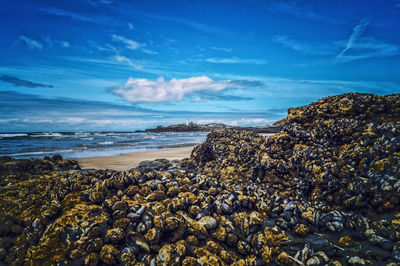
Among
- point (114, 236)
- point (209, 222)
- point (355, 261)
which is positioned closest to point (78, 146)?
point (114, 236)

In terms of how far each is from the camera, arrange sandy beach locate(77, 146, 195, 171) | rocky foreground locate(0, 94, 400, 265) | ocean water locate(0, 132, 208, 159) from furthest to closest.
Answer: ocean water locate(0, 132, 208, 159) < sandy beach locate(77, 146, 195, 171) < rocky foreground locate(0, 94, 400, 265)

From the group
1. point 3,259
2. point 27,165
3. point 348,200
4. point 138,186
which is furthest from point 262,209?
point 27,165

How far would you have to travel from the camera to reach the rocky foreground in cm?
233

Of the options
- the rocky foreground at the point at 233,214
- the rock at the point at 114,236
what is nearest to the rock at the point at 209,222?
the rocky foreground at the point at 233,214

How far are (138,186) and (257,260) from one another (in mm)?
2209

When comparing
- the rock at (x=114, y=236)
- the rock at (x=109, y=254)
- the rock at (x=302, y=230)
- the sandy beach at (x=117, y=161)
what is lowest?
the sandy beach at (x=117, y=161)

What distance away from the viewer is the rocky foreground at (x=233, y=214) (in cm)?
233

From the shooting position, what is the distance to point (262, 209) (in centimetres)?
311

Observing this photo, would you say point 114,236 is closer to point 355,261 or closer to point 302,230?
point 302,230

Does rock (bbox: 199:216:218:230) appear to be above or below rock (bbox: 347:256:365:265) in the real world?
above

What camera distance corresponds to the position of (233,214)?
9.65 feet

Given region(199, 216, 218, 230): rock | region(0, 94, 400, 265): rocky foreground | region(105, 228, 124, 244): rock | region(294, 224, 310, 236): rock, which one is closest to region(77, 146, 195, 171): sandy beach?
region(0, 94, 400, 265): rocky foreground

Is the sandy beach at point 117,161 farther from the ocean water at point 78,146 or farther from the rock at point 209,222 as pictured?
the rock at point 209,222

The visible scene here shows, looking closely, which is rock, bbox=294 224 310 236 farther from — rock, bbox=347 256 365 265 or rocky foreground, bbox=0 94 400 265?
rock, bbox=347 256 365 265
